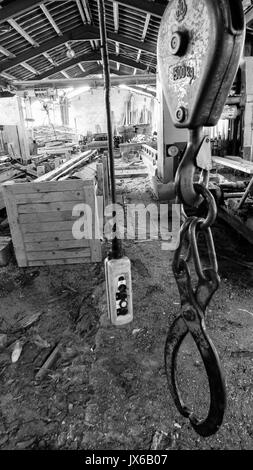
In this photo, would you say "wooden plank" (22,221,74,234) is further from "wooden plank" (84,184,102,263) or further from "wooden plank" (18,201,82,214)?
"wooden plank" (84,184,102,263)

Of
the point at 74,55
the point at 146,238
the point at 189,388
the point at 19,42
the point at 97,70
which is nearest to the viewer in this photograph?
the point at 189,388

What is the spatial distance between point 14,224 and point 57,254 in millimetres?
631

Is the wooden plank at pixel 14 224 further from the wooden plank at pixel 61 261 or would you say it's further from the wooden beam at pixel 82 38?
the wooden beam at pixel 82 38

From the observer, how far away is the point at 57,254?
12.9ft

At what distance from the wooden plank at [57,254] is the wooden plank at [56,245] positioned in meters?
0.05

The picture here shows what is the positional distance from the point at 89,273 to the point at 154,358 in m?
1.58

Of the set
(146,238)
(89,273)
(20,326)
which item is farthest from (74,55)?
(20,326)

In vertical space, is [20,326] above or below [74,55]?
below

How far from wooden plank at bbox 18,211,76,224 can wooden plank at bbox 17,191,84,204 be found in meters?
0.16

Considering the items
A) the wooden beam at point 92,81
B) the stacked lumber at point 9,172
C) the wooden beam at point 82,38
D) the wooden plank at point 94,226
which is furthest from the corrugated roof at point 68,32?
the wooden plank at point 94,226

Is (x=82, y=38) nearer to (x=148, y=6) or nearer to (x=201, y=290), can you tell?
(x=148, y=6)

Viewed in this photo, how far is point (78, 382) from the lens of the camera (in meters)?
2.21

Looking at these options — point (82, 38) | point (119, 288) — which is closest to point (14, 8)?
point (82, 38)

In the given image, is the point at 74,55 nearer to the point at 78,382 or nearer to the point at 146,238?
A: the point at 146,238
